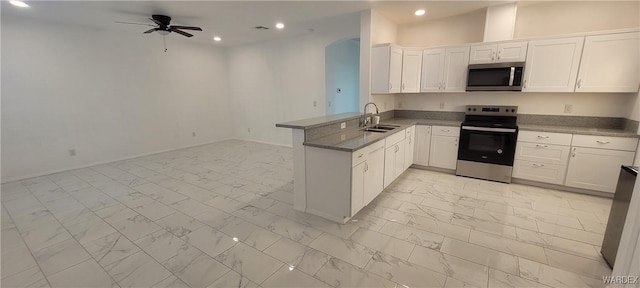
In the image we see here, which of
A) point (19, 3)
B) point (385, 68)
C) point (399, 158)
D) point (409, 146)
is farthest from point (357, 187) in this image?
point (19, 3)

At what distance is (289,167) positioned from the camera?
4.79 metres

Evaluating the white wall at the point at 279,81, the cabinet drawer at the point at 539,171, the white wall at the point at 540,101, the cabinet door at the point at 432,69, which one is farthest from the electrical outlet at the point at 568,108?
the white wall at the point at 279,81

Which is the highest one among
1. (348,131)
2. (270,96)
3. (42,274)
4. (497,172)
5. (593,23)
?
(593,23)

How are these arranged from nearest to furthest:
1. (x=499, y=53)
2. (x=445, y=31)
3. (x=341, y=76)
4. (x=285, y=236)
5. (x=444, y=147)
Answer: (x=285, y=236) < (x=499, y=53) < (x=444, y=147) < (x=445, y=31) < (x=341, y=76)

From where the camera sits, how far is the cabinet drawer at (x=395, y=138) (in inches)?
131

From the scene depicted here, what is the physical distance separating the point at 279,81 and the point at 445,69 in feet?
12.4

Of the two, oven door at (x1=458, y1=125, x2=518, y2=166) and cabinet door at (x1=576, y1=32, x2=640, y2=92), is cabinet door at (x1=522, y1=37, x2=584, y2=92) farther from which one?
oven door at (x1=458, y1=125, x2=518, y2=166)

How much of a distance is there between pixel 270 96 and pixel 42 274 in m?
5.22

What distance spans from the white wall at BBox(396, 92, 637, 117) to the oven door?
26.9 inches

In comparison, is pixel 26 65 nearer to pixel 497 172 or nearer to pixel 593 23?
→ pixel 497 172

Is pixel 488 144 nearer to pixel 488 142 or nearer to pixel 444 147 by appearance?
pixel 488 142

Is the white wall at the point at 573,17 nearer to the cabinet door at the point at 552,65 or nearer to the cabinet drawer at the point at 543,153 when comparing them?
the cabinet door at the point at 552,65

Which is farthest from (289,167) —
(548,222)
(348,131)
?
(548,222)

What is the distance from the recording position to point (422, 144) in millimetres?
4383
